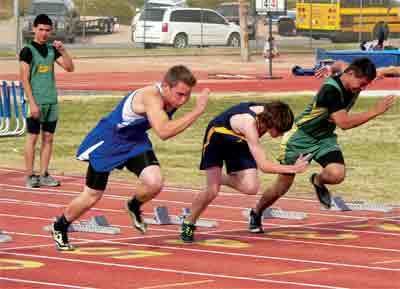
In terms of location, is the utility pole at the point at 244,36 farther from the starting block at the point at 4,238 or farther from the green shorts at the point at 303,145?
the starting block at the point at 4,238

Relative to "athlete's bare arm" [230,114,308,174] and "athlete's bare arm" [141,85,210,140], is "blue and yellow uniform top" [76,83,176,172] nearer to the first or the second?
"athlete's bare arm" [141,85,210,140]

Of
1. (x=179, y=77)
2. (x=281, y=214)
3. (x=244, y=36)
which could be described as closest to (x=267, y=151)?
(x=281, y=214)

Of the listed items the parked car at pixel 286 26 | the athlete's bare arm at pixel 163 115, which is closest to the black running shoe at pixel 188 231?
the athlete's bare arm at pixel 163 115

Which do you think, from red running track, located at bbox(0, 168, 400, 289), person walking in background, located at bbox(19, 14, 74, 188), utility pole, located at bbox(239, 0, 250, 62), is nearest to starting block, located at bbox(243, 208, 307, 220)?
red running track, located at bbox(0, 168, 400, 289)

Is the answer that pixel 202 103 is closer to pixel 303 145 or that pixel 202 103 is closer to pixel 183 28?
pixel 303 145

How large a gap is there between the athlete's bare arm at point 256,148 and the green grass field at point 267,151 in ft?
14.9

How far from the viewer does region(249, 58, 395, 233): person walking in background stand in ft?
43.2

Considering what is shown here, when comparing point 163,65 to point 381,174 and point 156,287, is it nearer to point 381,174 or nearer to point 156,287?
point 381,174

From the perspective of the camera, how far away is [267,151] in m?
21.7

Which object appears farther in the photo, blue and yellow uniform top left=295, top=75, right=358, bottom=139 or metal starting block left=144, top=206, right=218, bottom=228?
metal starting block left=144, top=206, right=218, bottom=228

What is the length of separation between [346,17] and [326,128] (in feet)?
153

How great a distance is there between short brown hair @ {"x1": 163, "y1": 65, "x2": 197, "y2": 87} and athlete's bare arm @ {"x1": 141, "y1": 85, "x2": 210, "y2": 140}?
0.14 metres

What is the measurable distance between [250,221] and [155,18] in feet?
141

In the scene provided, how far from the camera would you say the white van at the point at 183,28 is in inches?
2208
